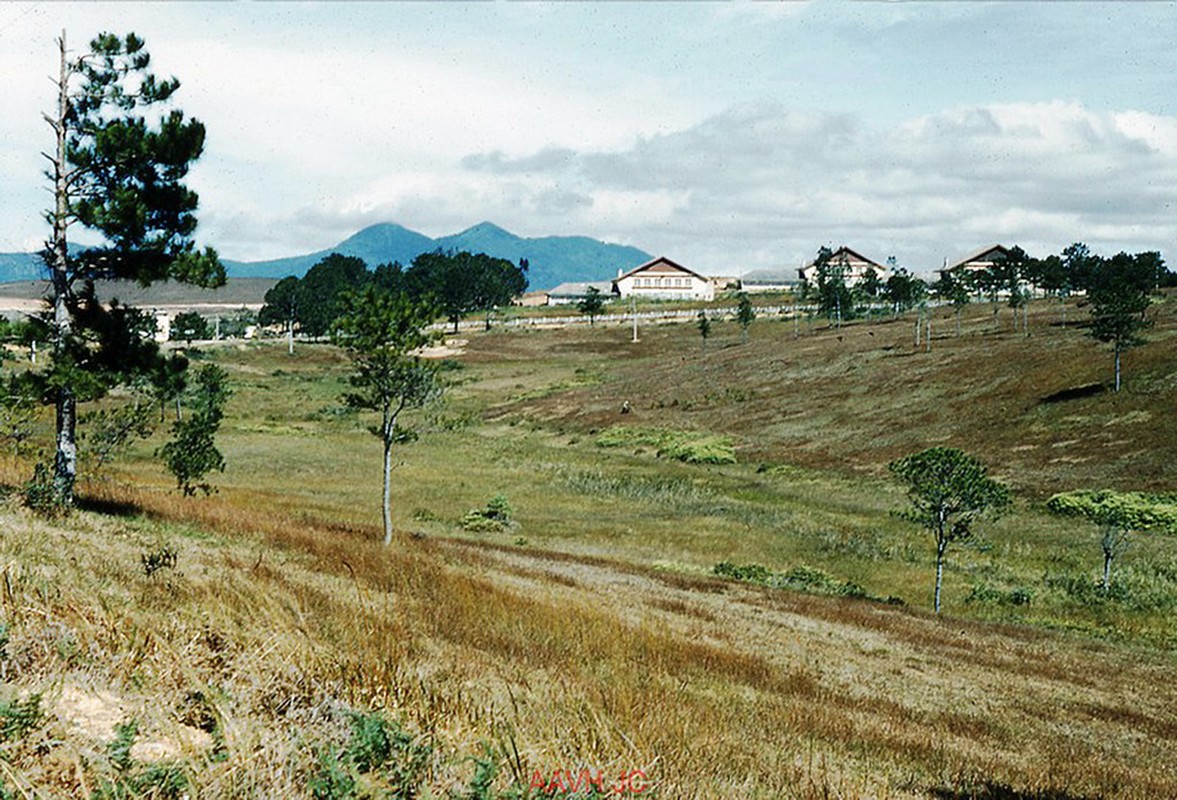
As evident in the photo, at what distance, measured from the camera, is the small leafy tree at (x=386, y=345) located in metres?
29.7

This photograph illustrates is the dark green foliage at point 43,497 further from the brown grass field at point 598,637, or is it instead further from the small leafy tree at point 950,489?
the small leafy tree at point 950,489

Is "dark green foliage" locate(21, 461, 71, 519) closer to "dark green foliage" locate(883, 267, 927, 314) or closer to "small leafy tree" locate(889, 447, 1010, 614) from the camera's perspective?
"small leafy tree" locate(889, 447, 1010, 614)

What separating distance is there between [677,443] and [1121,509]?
3527 centimetres

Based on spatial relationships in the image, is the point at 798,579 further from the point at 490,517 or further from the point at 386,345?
the point at 386,345

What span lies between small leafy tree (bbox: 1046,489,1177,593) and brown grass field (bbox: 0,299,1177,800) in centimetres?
126

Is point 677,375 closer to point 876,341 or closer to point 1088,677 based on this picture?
point 876,341

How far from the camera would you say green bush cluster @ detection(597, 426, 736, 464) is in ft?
218

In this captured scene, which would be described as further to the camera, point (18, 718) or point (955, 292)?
point (955, 292)

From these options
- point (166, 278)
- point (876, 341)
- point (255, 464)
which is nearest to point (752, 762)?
point (166, 278)

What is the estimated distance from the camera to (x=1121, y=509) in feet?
135

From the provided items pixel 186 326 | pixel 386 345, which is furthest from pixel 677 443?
pixel 186 326

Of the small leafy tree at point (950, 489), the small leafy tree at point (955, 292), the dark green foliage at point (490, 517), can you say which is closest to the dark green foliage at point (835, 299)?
the small leafy tree at point (955, 292)

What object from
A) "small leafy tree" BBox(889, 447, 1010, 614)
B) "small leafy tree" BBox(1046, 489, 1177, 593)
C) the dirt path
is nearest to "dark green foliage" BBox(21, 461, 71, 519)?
the dirt path

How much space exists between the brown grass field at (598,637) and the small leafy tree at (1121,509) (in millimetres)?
1262
